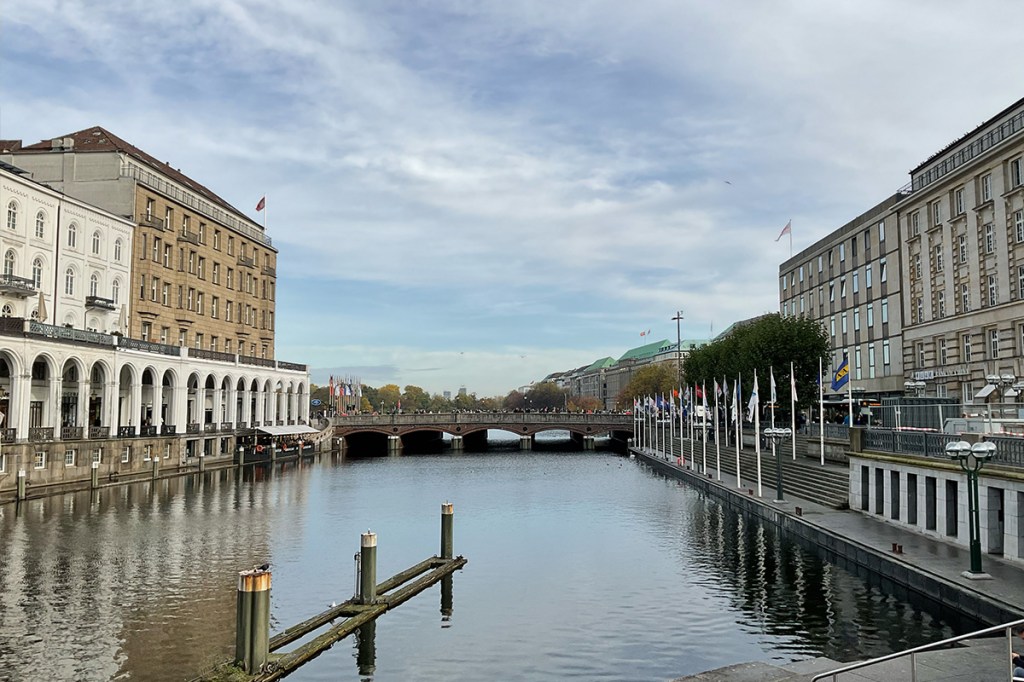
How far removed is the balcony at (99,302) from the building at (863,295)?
74270mm

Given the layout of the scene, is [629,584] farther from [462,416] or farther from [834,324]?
[462,416]

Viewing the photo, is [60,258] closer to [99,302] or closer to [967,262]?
[99,302]

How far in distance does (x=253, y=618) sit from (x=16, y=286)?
58.1 m

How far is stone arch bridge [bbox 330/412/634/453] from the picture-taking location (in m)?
129

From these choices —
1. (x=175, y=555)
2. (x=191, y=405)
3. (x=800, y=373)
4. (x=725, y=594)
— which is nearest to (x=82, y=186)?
(x=191, y=405)

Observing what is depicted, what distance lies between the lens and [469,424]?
134125mm

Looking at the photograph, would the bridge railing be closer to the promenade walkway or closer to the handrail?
the promenade walkway

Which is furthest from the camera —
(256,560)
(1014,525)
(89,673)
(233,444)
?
(233,444)

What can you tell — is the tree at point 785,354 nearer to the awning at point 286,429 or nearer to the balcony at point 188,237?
the awning at point 286,429

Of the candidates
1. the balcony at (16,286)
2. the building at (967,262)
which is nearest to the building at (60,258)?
the balcony at (16,286)

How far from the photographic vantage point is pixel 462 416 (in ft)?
440

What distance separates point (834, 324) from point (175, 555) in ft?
254

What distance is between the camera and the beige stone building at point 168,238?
82.8 m

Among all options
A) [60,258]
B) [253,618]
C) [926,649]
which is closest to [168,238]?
[60,258]
